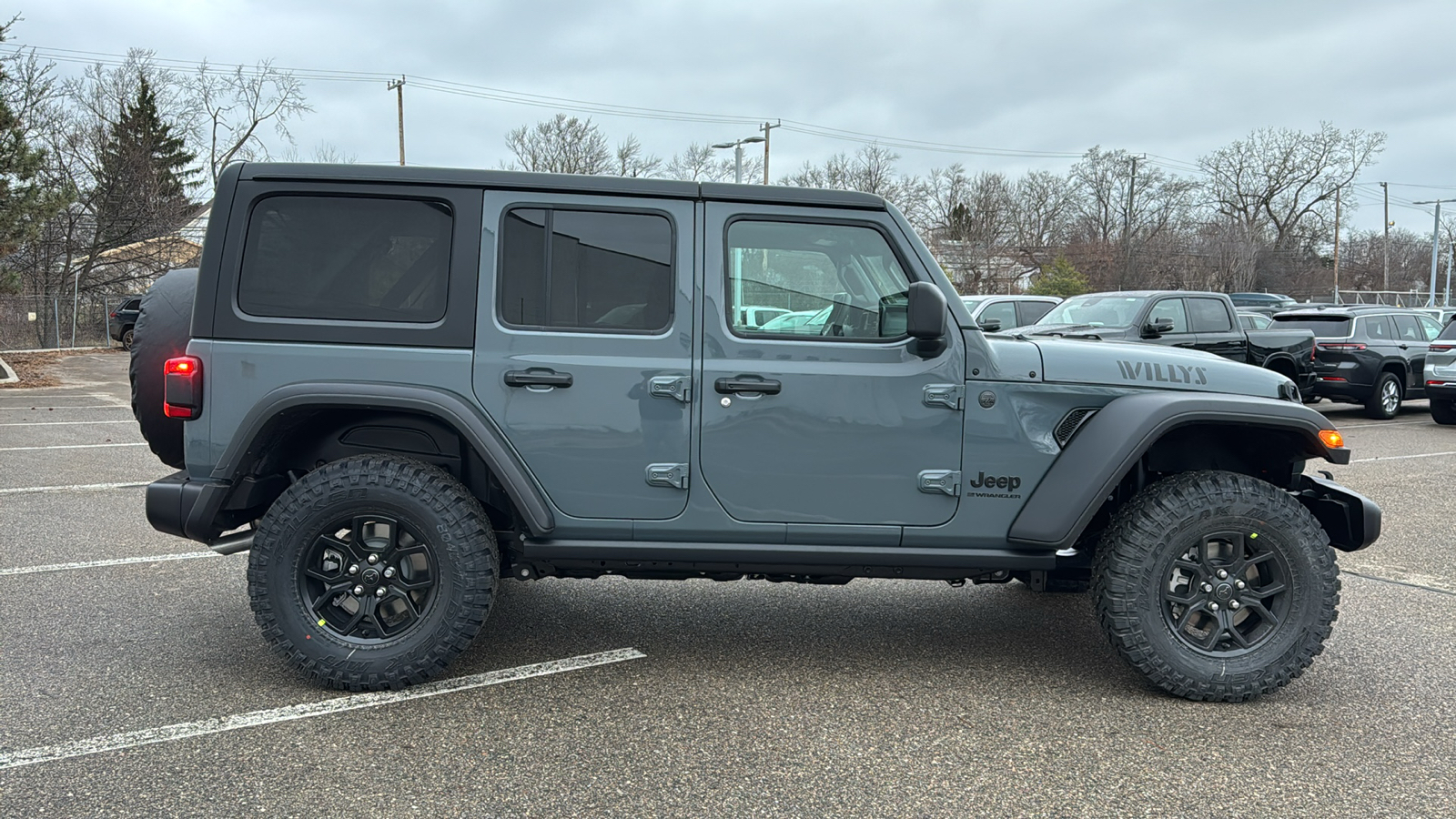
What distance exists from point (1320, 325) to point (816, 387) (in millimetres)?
14245

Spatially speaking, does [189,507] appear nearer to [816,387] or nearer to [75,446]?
[816,387]

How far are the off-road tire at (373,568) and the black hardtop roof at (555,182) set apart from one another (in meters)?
1.07

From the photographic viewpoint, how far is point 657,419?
3814mm

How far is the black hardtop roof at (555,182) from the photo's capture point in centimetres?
385

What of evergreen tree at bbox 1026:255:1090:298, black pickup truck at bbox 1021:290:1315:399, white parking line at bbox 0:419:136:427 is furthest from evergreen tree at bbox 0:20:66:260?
evergreen tree at bbox 1026:255:1090:298

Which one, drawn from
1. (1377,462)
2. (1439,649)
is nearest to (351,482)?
(1439,649)

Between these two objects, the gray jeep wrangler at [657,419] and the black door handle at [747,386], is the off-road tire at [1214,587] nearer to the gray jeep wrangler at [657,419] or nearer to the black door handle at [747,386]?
the gray jeep wrangler at [657,419]

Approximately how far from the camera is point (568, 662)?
4188 millimetres

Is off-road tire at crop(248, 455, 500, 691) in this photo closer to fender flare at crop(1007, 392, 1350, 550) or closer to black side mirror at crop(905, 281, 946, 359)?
black side mirror at crop(905, 281, 946, 359)

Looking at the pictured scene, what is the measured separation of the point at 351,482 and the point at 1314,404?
17891 millimetres

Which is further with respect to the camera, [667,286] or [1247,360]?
[1247,360]

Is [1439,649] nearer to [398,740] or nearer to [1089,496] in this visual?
[1089,496]

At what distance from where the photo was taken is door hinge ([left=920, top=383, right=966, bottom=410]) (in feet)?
12.6

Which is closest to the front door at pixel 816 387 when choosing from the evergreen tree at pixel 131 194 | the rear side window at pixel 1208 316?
the rear side window at pixel 1208 316
